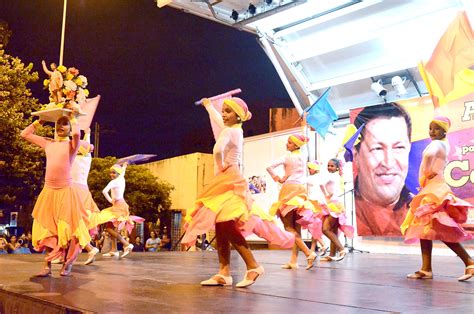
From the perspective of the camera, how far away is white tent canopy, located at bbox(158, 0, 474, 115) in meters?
11.8

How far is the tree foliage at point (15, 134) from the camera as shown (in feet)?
48.3

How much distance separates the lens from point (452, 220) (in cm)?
532

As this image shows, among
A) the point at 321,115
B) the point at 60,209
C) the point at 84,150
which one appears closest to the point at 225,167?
the point at 60,209

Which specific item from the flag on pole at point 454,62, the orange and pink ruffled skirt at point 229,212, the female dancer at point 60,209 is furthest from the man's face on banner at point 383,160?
the female dancer at point 60,209

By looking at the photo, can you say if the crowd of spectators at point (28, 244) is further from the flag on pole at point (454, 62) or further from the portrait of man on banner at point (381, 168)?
the flag on pole at point (454, 62)

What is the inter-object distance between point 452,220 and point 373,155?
7.28 m

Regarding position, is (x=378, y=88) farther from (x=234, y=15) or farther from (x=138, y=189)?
(x=138, y=189)

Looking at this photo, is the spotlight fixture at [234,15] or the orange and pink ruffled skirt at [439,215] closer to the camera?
the orange and pink ruffled skirt at [439,215]

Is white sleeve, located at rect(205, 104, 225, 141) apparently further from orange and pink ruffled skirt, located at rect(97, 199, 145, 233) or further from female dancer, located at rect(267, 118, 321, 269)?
orange and pink ruffled skirt, located at rect(97, 199, 145, 233)

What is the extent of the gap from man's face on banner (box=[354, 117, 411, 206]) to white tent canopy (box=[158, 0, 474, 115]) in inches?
41.7

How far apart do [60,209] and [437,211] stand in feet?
12.9

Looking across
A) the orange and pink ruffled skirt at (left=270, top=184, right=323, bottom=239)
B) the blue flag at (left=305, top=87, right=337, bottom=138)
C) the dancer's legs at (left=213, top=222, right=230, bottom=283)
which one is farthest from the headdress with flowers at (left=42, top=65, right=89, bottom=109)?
the blue flag at (left=305, top=87, right=337, bottom=138)

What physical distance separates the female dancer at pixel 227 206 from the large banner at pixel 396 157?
24.7 feet

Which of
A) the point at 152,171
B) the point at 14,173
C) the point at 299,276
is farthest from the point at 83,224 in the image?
the point at 152,171
